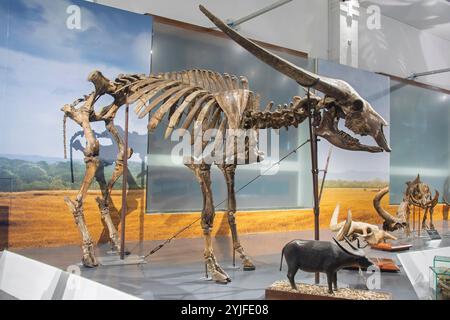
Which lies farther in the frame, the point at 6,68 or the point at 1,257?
the point at 6,68

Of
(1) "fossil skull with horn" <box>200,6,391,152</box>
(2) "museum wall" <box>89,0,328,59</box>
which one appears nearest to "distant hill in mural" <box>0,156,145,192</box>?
(2) "museum wall" <box>89,0,328,59</box>

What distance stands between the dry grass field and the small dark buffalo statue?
3420mm

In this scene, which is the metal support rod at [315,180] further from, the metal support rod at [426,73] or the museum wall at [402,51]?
the metal support rod at [426,73]

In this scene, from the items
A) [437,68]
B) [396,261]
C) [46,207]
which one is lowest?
[396,261]

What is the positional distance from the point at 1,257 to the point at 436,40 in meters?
7.08

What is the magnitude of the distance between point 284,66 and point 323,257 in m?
1.24

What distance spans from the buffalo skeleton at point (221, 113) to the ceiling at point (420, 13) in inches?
158

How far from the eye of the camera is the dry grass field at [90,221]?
5219 mm

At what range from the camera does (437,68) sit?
8133mm

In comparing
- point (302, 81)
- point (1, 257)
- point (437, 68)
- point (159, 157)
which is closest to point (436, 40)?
point (437, 68)

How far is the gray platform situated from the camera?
3467mm

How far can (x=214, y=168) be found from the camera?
22.6 feet
